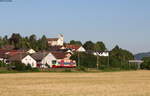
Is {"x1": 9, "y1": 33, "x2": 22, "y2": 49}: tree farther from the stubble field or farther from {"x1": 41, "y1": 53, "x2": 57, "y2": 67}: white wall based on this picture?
the stubble field

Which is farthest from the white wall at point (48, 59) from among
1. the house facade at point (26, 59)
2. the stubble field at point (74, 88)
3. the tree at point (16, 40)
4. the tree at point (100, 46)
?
the stubble field at point (74, 88)

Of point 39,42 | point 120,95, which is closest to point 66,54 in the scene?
point 39,42

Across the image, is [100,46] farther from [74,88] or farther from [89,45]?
[74,88]

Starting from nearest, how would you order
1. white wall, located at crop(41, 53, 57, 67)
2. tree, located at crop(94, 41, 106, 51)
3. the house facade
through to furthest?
1. the house facade
2. white wall, located at crop(41, 53, 57, 67)
3. tree, located at crop(94, 41, 106, 51)

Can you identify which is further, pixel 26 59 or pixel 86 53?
pixel 86 53

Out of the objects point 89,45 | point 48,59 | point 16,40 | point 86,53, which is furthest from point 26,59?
point 89,45

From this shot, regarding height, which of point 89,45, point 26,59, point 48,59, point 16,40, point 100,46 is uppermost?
point 16,40

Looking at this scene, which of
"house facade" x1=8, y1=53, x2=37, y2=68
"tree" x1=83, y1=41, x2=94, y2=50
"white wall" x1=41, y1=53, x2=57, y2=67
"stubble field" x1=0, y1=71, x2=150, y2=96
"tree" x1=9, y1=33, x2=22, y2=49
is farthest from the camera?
"tree" x1=83, y1=41, x2=94, y2=50

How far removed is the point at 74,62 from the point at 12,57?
61.0 ft

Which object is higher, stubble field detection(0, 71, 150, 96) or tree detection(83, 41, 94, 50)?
tree detection(83, 41, 94, 50)

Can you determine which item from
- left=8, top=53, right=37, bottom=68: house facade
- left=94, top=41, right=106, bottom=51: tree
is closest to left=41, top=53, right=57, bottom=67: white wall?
left=8, top=53, right=37, bottom=68: house facade

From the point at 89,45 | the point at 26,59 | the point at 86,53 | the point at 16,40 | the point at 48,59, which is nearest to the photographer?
the point at 26,59

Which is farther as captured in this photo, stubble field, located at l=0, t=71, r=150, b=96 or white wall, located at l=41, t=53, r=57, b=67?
white wall, located at l=41, t=53, r=57, b=67

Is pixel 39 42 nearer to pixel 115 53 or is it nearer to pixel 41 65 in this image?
pixel 115 53
